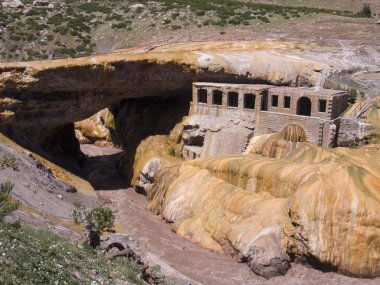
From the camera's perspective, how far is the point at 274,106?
3712 cm

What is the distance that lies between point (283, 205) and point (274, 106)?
34.9 feet

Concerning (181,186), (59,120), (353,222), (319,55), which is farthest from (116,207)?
(319,55)

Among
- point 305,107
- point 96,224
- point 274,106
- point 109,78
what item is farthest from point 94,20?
point 96,224

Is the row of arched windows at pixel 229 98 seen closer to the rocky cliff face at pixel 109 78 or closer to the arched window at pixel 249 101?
the arched window at pixel 249 101

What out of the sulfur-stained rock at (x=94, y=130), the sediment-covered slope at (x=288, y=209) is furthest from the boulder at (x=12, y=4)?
the sediment-covered slope at (x=288, y=209)

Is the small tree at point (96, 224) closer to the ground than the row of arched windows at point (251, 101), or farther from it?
closer to the ground

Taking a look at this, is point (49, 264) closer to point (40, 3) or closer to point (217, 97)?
point (217, 97)

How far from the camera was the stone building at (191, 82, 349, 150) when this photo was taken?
34.6 m

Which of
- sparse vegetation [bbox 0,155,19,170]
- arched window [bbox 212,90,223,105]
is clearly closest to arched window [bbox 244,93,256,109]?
arched window [bbox 212,90,223,105]

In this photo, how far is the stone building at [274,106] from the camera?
34594 mm

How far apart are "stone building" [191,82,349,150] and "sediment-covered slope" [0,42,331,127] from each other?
64.5 inches

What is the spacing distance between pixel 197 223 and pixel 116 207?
7.37 meters

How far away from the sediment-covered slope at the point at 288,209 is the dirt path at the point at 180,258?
0.47 metres

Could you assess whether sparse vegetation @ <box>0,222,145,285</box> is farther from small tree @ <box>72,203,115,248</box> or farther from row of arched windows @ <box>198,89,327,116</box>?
row of arched windows @ <box>198,89,327,116</box>
